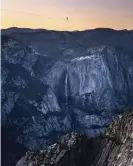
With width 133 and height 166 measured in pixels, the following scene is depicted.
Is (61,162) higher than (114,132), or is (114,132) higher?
(114,132)

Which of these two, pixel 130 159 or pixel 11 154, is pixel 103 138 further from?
pixel 11 154

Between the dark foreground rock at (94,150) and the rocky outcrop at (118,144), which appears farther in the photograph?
the dark foreground rock at (94,150)

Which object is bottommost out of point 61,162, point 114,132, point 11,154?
point 11,154

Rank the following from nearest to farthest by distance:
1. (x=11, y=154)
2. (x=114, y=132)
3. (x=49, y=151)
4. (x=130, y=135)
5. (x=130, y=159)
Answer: (x=130, y=159)
(x=130, y=135)
(x=114, y=132)
(x=49, y=151)
(x=11, y=154)

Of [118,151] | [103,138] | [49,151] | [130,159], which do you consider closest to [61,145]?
[49,151]

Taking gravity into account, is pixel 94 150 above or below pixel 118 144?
below

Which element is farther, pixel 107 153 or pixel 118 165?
pixel 107 153

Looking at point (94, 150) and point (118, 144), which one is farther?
point (94, 150)

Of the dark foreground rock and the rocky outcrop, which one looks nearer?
the rocky outcrop
